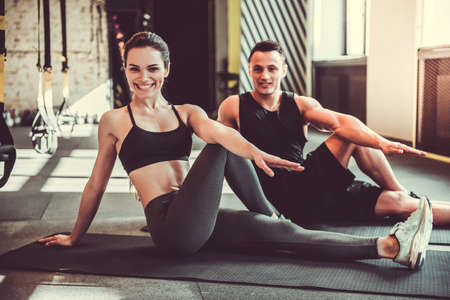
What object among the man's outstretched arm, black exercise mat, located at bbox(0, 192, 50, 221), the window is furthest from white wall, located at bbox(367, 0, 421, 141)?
black exercise mat, located at bbox(0, 192, 50, 221)

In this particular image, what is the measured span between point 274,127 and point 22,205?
5.77 feet

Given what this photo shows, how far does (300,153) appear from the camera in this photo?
2.84 meters

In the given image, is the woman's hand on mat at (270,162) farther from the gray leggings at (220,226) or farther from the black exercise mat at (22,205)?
the black exercise mat at (22,205)

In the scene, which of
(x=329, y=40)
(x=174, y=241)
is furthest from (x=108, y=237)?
(x=329, y=40)

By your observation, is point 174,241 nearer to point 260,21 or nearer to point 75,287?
point 75,287

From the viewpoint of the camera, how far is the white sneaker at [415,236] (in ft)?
6.77

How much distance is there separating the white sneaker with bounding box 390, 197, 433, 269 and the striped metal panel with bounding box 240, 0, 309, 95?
7.56 metres

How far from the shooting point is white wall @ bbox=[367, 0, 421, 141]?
238 inches

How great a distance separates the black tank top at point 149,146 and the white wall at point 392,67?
403cm

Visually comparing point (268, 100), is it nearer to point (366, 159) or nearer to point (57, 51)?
point (366, 159)

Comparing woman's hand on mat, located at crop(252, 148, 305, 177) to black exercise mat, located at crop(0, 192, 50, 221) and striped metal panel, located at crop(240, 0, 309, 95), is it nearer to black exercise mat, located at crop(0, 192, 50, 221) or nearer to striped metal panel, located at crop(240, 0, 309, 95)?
black exercise mat, located at crop(0, 192, 50, 221)

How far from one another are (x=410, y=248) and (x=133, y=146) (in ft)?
3.66

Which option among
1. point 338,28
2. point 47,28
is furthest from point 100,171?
point 338,28

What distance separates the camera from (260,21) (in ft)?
32.2
